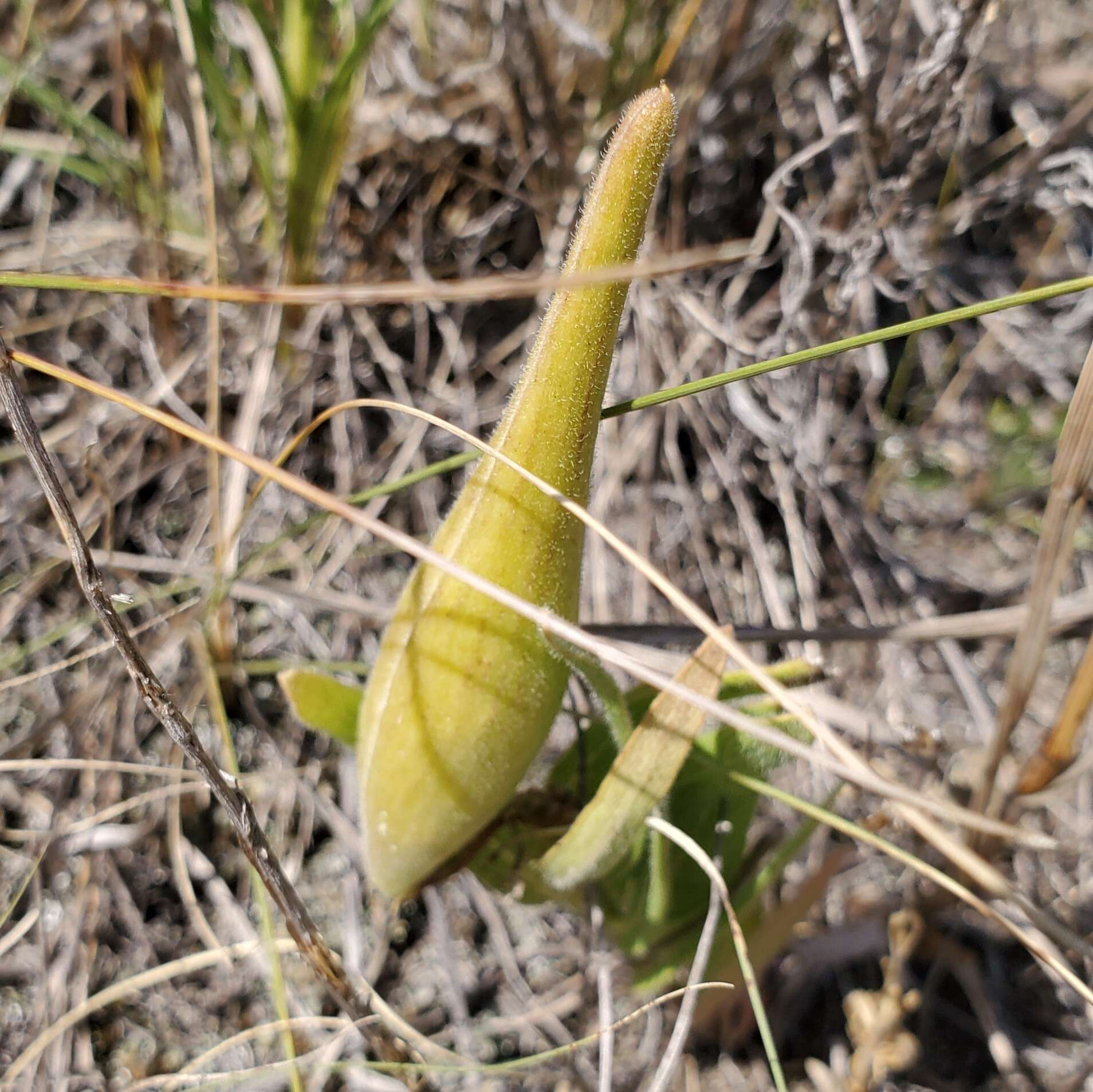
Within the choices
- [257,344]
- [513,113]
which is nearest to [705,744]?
[257,344]

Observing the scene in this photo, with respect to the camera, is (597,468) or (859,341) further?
→ (597,468)

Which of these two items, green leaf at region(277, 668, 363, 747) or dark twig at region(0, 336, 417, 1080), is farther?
green leaf at region(277, 668, 363, 747)

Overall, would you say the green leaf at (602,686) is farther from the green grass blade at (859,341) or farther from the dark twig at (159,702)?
the dark twig at (159,702)

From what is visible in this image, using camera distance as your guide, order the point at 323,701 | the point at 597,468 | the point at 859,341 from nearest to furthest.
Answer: the point at 859,341 → the point at 323,701 → the point at 597,468

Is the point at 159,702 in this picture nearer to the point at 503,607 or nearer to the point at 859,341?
the point at 503,607

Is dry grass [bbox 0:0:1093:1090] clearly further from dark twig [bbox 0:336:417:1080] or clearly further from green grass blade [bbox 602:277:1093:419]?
green grass blade [bbox 602:277:1093:419]

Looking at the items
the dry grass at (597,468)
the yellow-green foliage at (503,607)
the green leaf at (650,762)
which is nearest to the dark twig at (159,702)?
the yellow-green foliage at (503,607)

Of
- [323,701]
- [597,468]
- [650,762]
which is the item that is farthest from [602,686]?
[597,468]

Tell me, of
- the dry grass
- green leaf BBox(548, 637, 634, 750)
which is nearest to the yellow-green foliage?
green leaf BBox(548, 637, 634, 750)
